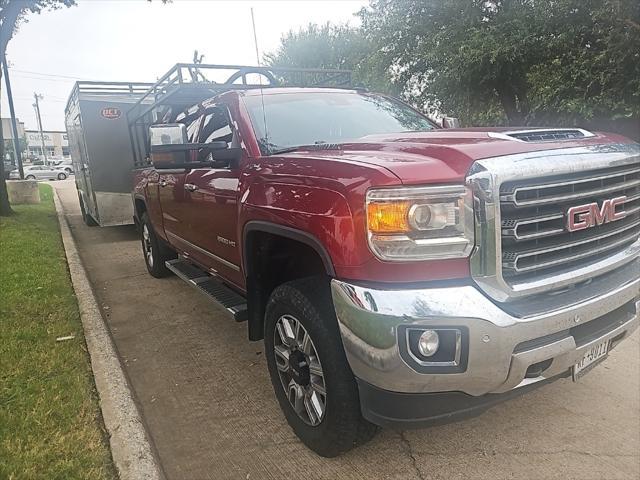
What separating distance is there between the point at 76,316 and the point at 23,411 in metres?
1.81

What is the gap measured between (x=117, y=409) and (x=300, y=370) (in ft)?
4.13

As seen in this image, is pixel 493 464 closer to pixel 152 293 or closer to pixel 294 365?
pixel 294 365

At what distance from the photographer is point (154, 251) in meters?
6.37

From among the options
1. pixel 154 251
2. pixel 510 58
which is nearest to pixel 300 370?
pixel 154 251

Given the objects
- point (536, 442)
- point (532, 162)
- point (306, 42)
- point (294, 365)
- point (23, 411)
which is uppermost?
point (306, 42)

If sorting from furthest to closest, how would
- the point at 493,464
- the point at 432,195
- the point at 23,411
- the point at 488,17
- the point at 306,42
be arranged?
the point at 306,42, the point at 488,17, the point at 23,411, the point at 493,464, the point at 432,195

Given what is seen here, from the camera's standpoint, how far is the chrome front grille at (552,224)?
2.15 metres

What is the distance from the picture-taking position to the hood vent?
2527 mm

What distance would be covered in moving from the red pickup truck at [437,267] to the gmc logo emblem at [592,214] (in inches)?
0.5

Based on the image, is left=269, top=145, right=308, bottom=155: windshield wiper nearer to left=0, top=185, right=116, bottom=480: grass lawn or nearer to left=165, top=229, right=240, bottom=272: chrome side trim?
left=165, top=229, right=240, bottom=272: chrome side trim

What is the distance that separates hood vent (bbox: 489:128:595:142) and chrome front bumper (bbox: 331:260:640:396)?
2.68 ft

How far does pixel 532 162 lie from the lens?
220 cm

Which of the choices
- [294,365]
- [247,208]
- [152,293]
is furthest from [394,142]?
[152,293]

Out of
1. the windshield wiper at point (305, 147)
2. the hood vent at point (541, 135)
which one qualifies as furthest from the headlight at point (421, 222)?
the windshield wiper at point (305, 147)
